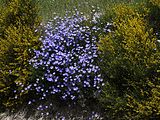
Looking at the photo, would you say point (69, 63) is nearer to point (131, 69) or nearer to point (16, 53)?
point (16, 53)

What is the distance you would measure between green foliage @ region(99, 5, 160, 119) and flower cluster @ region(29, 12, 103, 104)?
0.77 feet

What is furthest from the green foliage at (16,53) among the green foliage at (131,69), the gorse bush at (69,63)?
the green foliage at (131,69)

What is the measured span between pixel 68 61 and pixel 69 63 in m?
0.03

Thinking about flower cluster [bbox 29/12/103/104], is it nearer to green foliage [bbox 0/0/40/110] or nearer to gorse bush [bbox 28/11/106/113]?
gorse bush [bbox 28/11/106/113]

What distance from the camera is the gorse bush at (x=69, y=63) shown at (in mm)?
5348

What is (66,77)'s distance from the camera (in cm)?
542

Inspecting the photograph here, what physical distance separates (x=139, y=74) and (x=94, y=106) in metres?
0.92

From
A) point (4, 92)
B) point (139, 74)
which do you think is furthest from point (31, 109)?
point (139, 74)

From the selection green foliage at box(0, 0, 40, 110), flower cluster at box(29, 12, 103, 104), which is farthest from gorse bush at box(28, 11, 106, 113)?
green foliage at box(0, 0, 40, 110)

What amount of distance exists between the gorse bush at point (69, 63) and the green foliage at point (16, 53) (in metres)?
0.17

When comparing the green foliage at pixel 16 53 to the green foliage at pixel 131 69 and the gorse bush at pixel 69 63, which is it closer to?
the gorse bush at pixel 69 63

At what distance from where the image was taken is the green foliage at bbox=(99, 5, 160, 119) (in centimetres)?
461

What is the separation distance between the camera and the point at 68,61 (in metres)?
5.59

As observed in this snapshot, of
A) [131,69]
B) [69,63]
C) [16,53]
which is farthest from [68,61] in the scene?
[131,69]
